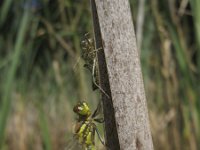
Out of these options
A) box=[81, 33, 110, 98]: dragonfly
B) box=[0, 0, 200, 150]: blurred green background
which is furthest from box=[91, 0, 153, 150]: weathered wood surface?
box=[0, 0, 200, 150]: blurred green background

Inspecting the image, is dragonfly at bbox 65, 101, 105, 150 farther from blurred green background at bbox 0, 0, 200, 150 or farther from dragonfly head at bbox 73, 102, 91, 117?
blurred green background at bbox 0, 0, 200, 150

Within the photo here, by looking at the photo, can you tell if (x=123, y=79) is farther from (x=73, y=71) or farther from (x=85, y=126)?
(x=73, y=71)

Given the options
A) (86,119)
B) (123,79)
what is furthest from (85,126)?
(123,79)

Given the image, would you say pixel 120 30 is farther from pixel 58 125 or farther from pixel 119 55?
pixel 58 125

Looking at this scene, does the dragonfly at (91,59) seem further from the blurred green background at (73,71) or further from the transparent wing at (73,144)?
the blurred green background at (73,71)

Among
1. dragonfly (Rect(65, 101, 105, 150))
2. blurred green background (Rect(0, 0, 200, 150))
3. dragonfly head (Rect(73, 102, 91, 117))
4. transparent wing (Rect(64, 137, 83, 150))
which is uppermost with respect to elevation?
blurred green background (Rect(0, 0, 200, 150))

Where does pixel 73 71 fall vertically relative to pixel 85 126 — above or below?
above

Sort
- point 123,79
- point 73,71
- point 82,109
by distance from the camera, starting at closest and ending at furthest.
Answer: point 123,79 < point 82,109 < point 73,71
